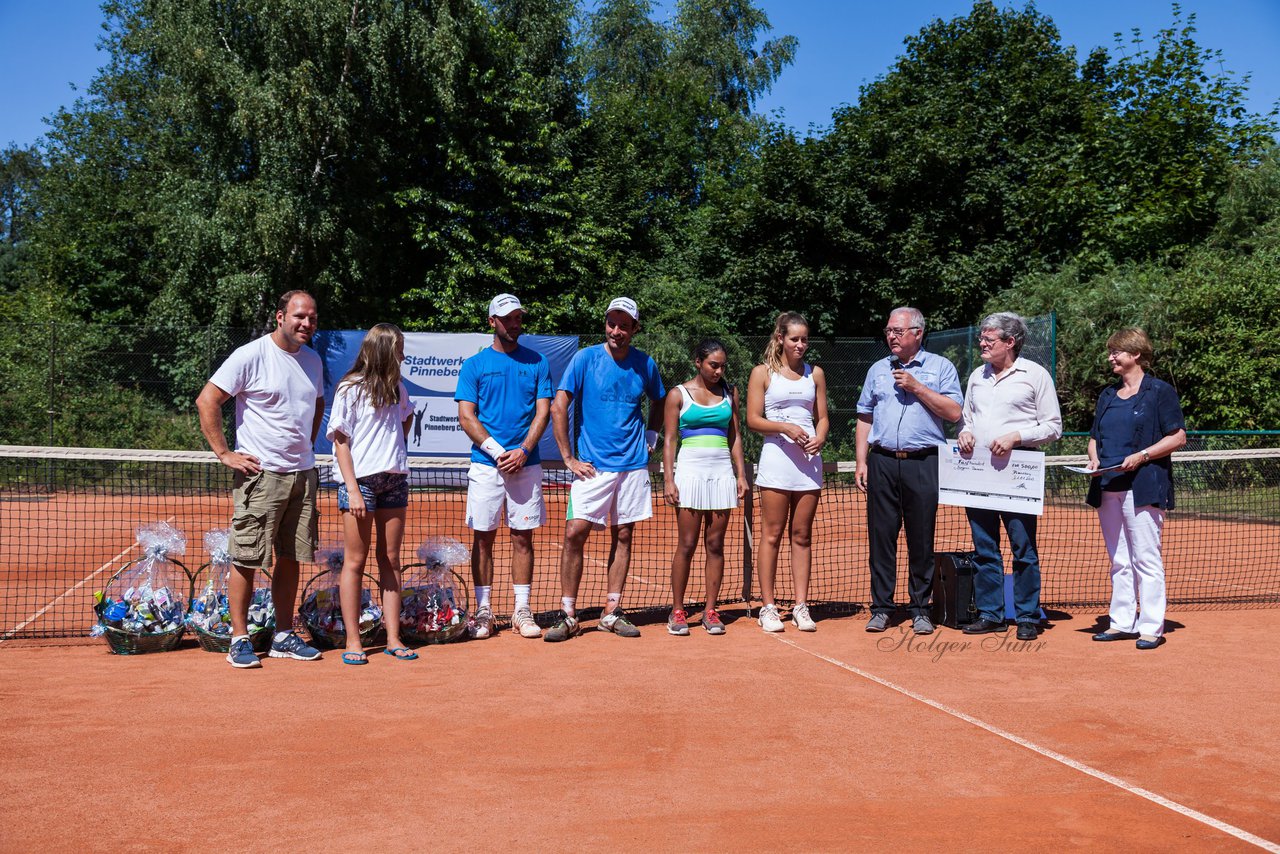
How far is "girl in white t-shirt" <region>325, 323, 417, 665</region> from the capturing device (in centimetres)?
585

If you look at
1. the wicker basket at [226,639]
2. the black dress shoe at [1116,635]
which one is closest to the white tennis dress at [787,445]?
the black dress shoe at [1116,635]

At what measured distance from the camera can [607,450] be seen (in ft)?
21.4

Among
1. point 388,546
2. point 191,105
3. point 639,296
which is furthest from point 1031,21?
point 388,546

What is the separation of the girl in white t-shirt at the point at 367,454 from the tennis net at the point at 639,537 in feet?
4.65

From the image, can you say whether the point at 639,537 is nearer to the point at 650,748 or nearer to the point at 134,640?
the point at 134,640

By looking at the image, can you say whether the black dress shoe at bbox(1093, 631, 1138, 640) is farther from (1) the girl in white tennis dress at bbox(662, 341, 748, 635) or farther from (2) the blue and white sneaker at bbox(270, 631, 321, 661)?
(2) the blue and white sneaker at bbox(270, 631, 321, 661)

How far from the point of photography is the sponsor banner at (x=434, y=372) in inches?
633

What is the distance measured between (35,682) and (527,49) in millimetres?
21075

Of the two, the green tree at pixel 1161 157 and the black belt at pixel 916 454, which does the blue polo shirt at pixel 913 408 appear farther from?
the green tree at pixel 1161 157

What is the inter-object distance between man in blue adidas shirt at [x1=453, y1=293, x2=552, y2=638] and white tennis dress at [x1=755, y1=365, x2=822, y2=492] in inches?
55.7

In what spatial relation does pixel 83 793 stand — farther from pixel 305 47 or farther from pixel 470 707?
pixel 305 47

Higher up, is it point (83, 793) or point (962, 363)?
point (962, 363)

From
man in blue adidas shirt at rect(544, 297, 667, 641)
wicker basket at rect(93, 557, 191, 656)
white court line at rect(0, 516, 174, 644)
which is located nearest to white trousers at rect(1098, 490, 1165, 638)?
man in blue adidas shirt at rect(544, 297, 667, 641)

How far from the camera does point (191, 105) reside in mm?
19188
